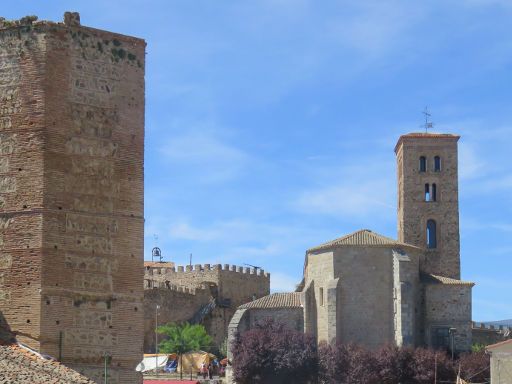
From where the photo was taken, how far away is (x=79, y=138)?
17.1 m

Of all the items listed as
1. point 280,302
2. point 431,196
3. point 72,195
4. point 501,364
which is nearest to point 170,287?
point 280,302

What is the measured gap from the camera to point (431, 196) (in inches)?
2424

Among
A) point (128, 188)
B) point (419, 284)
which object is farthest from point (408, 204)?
point (128, 188)

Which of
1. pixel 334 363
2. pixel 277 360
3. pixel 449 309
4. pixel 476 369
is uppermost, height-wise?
pixel 449 309

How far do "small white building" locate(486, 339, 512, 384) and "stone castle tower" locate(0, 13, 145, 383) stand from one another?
1711 cm

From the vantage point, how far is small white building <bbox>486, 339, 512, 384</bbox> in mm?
31875

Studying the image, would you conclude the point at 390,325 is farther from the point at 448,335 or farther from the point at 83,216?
the point at 83,216

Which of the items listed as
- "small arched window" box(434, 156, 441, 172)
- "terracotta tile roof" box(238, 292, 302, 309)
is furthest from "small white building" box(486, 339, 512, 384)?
"small arched window" box(434, 156, 441, 172)

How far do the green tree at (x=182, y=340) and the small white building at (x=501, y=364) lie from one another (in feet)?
61.7

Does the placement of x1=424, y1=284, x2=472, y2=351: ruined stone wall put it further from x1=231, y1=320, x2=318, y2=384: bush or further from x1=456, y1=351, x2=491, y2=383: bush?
x1=231, y1=320, x2=318, y2=384: bush

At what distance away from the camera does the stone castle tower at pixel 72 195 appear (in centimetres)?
Answer: 1650

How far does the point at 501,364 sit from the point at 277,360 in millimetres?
16365

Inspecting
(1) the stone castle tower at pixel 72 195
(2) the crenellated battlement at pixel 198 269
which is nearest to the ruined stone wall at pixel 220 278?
(2) the crenellated battlement at pixel 198 269

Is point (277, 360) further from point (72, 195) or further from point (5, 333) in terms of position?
point (5, 333)
